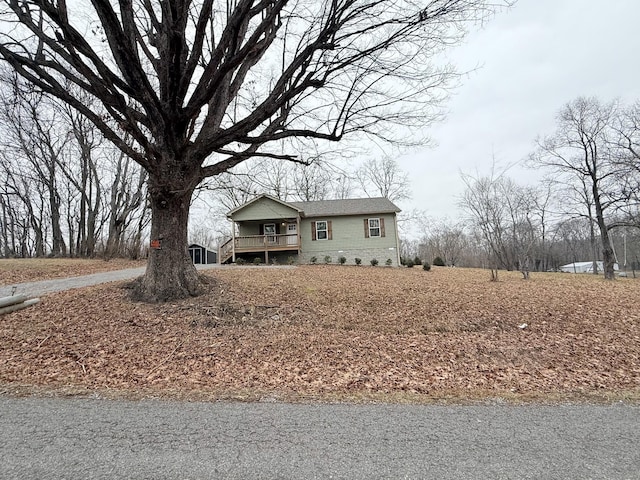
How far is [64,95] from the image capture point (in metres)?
5.98

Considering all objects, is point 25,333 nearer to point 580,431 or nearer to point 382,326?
point 382,326

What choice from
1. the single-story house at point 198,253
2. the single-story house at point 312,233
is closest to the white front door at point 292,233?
the single-story house at point 312,233

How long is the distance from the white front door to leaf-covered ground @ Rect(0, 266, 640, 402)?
39.5 feet

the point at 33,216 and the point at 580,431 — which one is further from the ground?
the point at 33,216

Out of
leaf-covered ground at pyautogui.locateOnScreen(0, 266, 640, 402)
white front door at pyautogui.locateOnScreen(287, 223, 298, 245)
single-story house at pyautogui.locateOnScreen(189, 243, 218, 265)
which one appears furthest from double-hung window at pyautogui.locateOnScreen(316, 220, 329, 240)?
single-story house at pyautogui.locateOnScreen(189, 243, 218, 265)

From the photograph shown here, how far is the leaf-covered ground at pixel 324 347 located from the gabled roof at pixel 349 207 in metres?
13.0

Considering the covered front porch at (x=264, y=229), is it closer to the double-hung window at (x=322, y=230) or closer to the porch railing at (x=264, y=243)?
the porch railing at (x=264, y=243)

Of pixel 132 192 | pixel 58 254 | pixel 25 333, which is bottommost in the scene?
pixel 25 333

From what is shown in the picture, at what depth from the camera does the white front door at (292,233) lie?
2008cm

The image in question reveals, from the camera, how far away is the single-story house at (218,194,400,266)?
66.0 feet

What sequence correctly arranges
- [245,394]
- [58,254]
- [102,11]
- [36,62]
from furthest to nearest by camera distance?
[58,254]
[36,62]
[102,11]
[245,394]

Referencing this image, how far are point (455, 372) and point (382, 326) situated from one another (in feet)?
6.46

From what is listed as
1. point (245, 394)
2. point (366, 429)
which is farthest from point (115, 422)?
point (366, 429)

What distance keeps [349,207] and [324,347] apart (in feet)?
56.4
